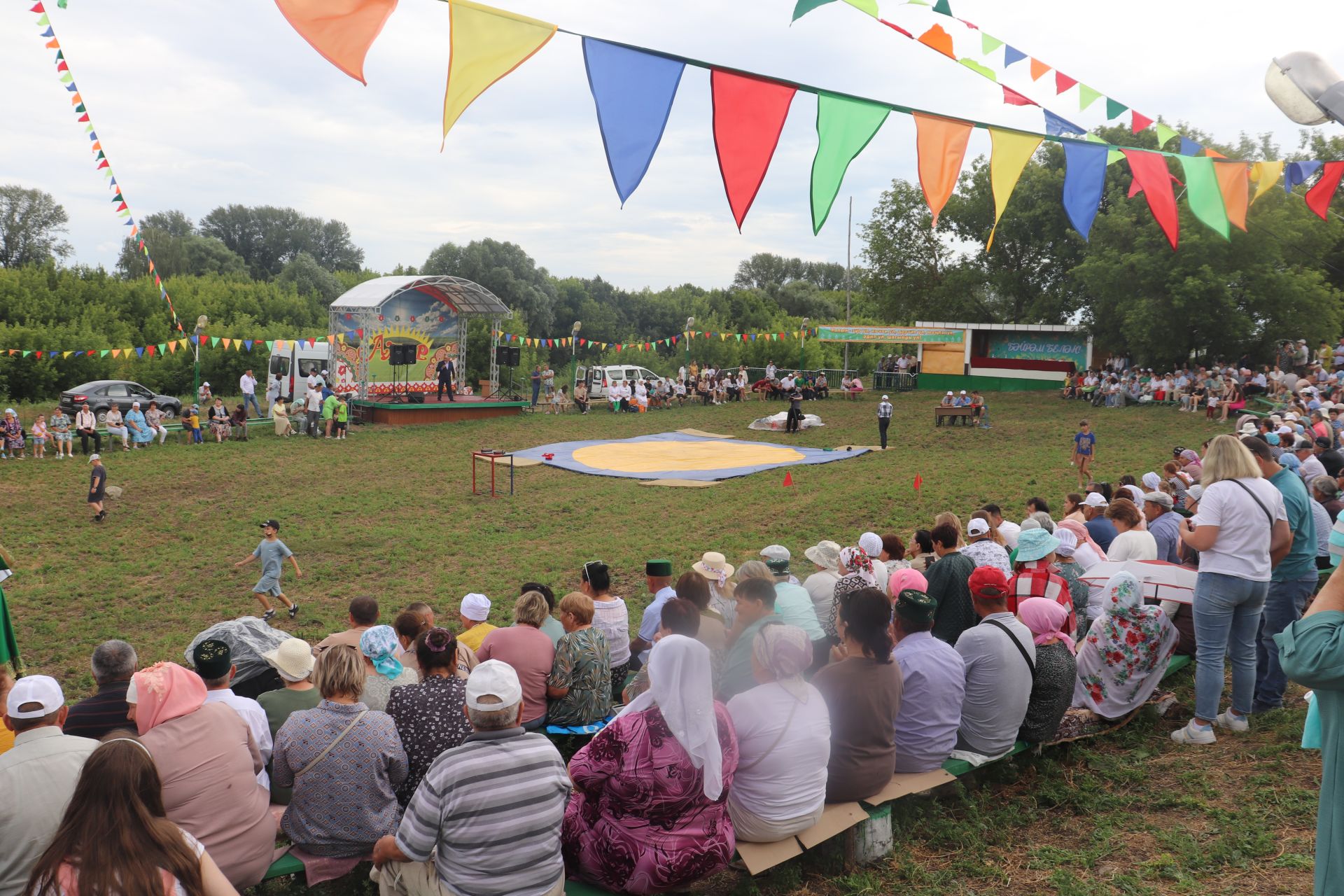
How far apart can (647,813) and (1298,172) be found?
370 inches

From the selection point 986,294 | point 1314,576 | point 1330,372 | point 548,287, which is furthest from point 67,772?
point 548,287

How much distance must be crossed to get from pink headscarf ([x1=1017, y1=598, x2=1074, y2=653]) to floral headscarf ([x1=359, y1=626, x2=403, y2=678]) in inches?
127

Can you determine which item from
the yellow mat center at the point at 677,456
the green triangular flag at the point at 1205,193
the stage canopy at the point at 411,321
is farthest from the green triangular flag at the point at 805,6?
the stage canopy at the point at 411,321

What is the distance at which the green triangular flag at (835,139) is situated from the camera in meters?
5.92

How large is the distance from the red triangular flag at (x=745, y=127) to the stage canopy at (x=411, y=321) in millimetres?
19592

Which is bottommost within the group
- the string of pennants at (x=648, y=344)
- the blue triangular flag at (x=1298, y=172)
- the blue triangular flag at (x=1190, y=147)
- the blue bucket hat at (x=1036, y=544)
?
the blue bucket hat at (x=1036, y=544)

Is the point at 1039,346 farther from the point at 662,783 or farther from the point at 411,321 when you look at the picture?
the point at 662,783

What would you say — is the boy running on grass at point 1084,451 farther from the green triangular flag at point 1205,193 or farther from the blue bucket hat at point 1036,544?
the blue bucket hat at point 1036,544

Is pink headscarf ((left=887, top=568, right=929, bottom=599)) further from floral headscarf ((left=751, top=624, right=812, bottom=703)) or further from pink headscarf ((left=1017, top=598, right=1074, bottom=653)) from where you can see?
floral headscarf ((left=751, top=624, right=812, bottom=703))

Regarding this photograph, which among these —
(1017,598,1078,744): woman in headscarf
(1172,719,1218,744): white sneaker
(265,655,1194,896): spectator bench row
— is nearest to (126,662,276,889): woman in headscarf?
(265,655,1194,896): spectator bench row

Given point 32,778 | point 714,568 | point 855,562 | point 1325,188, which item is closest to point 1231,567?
point 855,562

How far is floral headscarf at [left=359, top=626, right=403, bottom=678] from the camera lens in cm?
426

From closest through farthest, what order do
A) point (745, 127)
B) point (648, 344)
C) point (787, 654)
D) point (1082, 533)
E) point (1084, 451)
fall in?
point (787, 654) → point (745, 127) → point (1082, 533) → point (1084, 451) → point (648, 344)

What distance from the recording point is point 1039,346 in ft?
107
